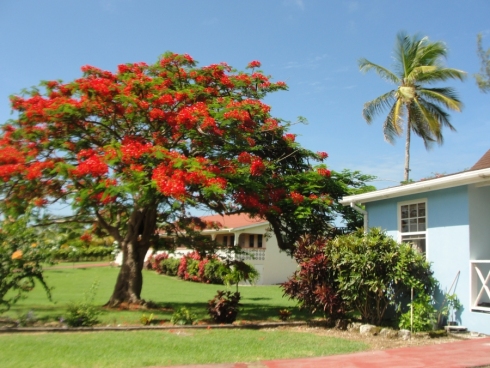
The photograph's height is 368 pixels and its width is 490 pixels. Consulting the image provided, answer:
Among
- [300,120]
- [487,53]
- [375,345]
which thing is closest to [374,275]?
[375,345]

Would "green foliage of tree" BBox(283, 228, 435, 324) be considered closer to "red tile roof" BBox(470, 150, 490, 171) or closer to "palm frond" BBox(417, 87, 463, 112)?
"red tile roof" BBox(470, 150, 490, 171)

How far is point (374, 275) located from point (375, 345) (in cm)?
185

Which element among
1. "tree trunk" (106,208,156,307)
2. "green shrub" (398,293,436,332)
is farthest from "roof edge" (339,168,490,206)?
"tree trunk" (106,208,156,307)

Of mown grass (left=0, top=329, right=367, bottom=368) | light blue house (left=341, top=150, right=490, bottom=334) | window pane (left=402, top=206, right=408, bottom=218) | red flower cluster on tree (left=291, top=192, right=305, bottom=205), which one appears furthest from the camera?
red flower cluster on tree (left=291, top=192, right=305, bottom=205)

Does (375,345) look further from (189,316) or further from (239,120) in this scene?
(239,120)

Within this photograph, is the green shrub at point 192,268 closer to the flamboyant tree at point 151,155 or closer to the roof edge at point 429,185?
the flamboyant tree at point 151,155

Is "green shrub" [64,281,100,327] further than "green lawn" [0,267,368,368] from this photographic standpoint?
Yes

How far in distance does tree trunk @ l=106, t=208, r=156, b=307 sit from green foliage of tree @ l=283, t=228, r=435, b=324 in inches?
202

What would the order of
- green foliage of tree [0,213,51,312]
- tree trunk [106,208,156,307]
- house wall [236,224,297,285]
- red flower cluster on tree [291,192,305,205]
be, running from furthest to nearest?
house wall [236,224,297,285], tree trunk [106,208,156,307], red flower cluster on tree [291,192,305,205], green foliage of tree [0,213,51,312]

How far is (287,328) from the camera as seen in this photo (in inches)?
467

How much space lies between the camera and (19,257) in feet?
36.1

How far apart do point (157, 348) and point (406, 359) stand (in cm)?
430

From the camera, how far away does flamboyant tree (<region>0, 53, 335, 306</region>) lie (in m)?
11.9

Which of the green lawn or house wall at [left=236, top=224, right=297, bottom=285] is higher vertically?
house wall at [left=236, top=224, right=297, bottom=285]
